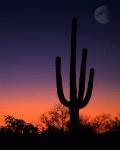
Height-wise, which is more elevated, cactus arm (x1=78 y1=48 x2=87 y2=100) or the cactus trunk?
cactus arm (x1=78 y1=48 x2=87 y2=100)

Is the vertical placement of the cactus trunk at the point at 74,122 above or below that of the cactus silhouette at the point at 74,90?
below

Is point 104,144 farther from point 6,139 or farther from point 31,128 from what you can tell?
point 31,128

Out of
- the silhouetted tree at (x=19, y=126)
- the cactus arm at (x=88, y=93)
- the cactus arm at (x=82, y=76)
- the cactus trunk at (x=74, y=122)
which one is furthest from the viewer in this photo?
the silhouetted tree at (x=19, y=126)

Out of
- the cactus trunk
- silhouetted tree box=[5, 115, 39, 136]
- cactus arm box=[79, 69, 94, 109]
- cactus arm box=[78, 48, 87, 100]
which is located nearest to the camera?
the cactus trunk

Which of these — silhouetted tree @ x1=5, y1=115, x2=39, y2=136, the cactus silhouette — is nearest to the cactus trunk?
the cactus silhouette

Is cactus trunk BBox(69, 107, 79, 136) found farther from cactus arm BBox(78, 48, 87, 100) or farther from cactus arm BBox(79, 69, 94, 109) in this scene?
cactus arm BBox(78, 48, 87, 100)

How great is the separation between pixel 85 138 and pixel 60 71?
3160 millimetres

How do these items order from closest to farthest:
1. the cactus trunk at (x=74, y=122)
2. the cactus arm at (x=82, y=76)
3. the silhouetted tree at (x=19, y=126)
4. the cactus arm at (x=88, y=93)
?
1. the cactus trunk at (x=74, y=122)
2. the cactus arm at (x=82, y=76)
3. the cactus arm at (x=88, y=93)
4. the silhouetted tree at (x=19, y=126)

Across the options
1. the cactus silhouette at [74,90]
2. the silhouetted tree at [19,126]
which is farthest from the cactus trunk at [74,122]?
the silhouetted tree at [19,126]

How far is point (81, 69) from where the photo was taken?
48.1 feet

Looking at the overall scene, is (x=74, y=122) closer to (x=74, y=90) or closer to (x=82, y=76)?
(x=74, y=90)

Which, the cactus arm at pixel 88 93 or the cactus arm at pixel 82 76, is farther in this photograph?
the cactus arm at pixel 88 93

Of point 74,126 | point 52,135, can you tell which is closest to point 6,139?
point 52,135

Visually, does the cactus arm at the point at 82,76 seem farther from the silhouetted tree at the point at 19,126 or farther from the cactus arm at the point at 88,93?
the silhouetted tree at the point at 19,126
